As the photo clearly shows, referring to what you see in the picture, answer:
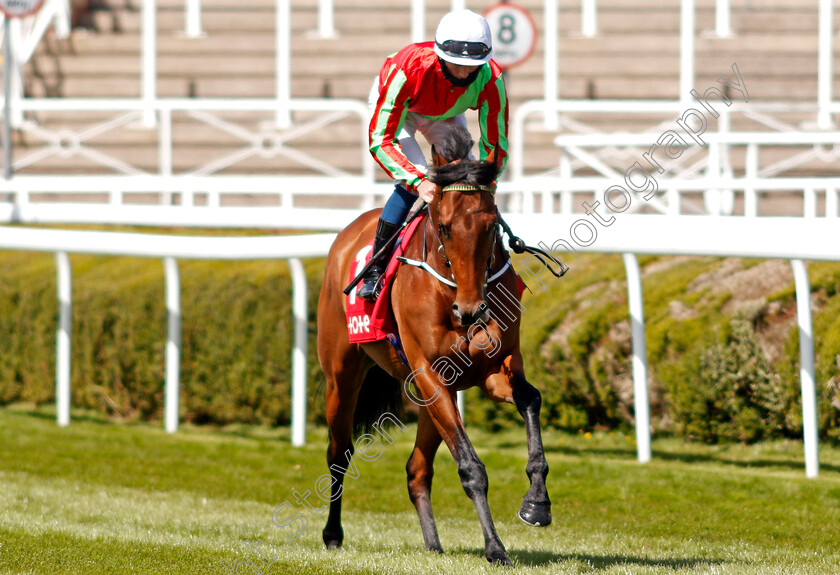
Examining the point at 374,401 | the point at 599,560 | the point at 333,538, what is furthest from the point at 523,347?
the point at 599,560

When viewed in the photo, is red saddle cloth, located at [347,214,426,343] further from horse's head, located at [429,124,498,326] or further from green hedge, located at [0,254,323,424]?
green hedge, located at [0,254,323,424]

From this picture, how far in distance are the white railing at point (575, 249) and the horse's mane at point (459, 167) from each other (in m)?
1.44

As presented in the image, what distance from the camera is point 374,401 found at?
17.9 feet

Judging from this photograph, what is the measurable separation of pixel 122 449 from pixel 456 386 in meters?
3.47

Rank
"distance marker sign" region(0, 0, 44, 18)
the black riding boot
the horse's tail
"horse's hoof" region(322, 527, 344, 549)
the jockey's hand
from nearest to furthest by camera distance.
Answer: the jockey's hand
the black riding boot
"horse's hoof" region(322, 527, 344, 549)
the horse's tail
"distance marker sign" region(0, 0, 44, 18)

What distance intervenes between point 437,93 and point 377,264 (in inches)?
28.5

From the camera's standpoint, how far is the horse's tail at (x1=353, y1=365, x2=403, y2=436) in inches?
214

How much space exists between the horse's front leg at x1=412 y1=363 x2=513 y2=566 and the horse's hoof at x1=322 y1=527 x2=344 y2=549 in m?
0.93

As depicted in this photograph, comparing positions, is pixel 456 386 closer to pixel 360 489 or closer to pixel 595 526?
pixel 595 526

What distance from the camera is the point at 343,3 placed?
15016mm

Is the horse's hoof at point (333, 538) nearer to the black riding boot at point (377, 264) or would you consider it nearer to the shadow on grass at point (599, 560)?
the shadow on grass at point (599, 560)

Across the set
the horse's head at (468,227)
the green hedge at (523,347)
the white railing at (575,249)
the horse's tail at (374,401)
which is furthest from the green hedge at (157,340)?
the horse's head at (468,227)

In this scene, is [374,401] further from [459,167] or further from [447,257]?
[459,167]

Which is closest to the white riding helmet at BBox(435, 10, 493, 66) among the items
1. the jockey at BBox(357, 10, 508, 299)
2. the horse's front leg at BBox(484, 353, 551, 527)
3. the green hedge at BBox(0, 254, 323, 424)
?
the jockey at BBox(357, 10, 508, 299)
